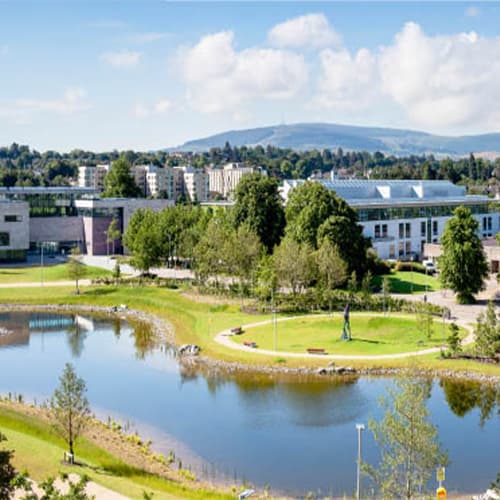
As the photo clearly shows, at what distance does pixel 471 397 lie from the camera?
34.5m

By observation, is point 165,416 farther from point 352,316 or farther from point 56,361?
point 352,316

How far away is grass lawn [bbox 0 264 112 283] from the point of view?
68.8 m

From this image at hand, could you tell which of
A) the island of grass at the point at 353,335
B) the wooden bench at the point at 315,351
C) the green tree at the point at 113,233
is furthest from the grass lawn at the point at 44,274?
the wooden bench at the point at 315,351

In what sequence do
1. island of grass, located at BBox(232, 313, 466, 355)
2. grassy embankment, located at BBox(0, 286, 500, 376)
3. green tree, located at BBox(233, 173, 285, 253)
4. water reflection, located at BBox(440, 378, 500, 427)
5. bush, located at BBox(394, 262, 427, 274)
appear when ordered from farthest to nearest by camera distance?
bush, located at BBox(394, 262, 427, 274), green tree, located at BBox(233, 173, 285, 253), island of grass, located at BBox(232, 313, 466, 355), grassy embankment, located at BBox(0, 286, 500, 376), water reflection, located at BBox(440, 378, 500, 427)

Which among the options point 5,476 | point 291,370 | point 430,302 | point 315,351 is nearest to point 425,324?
point 315,351

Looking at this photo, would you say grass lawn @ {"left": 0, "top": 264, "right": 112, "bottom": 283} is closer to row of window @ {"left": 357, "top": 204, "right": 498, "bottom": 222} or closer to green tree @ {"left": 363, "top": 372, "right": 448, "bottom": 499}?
row of window @ {"left": 357, "top": 204, "right": 498, "bottom": 222}

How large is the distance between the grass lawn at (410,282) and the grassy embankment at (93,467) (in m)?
36.1

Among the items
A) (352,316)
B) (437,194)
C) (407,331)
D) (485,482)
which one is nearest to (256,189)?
(352,316)

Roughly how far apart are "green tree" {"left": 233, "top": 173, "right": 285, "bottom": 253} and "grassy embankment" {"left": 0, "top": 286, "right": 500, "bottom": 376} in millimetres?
10610

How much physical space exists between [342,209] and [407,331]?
1873 centimetres

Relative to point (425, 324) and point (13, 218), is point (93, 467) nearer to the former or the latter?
point (425, 324)

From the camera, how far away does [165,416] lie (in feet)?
108

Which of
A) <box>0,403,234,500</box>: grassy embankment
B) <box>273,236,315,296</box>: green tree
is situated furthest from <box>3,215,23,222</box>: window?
<box>0,403,234,500</box>: grassy embankment

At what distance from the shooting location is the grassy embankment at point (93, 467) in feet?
78.0
